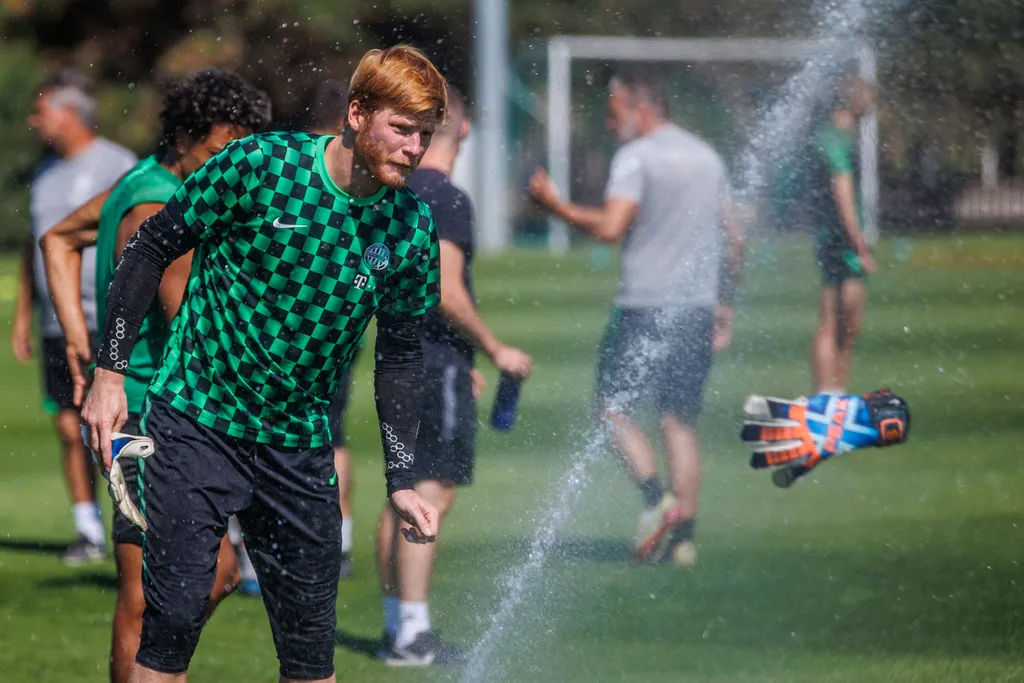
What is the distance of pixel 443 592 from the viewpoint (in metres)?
6.16

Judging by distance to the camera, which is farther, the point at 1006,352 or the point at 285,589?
the point at 1006,352

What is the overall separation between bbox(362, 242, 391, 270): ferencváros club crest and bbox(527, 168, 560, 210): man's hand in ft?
9.22

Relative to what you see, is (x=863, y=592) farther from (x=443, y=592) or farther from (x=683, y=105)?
(x=683, y=105)

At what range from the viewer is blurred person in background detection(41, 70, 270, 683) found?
443 centimetres

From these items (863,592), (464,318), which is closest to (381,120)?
(464,318)

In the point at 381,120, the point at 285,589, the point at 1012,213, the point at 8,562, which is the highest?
the point at 381,120

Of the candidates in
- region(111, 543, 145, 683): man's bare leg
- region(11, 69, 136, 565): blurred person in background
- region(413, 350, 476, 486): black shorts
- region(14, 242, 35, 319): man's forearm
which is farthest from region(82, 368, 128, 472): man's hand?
region(14, 242, 35, 319): man's forearm

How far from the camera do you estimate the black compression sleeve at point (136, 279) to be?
3680 mm

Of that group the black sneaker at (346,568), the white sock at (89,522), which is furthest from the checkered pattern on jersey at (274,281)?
the white sock at (89,522)

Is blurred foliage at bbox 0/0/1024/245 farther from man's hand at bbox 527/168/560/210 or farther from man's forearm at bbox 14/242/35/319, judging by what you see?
man's hand at bbox 527/168/560/210

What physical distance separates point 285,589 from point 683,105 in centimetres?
2773

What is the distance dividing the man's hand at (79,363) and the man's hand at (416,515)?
1.71m

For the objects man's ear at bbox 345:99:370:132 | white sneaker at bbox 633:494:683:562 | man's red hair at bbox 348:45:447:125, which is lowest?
white sneaker at bbox 633:494:683:562

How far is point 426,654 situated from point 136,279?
7.06ft
